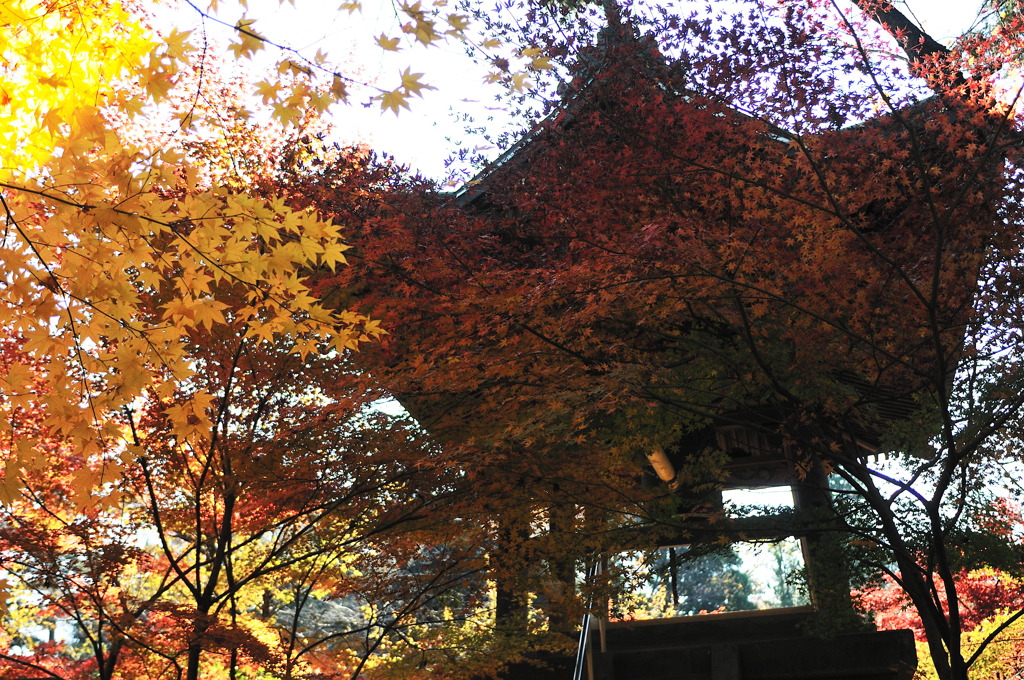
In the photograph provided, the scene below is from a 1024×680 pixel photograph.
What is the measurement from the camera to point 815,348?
6621mm

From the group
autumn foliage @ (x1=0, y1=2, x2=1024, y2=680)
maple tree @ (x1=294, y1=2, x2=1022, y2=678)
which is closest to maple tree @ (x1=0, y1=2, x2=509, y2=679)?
autumn foliage @ (x1=0, y1=2, x2=1024, y2=680)

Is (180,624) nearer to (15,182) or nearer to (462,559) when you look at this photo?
(462,559)

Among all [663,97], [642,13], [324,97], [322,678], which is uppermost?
[642,13]

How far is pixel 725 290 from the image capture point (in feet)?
20.6

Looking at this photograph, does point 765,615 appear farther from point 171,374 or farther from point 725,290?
point 171,374

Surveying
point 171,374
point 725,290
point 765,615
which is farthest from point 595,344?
point 765,615

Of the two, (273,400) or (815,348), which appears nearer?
(815,348)

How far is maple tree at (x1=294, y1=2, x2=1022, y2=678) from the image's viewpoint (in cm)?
627

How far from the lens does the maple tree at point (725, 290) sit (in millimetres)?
6266

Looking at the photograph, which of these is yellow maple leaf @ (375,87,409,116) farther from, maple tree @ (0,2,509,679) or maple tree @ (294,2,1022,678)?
maple tree @ (294,2,1022,678)

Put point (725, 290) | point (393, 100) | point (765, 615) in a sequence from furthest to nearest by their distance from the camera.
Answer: point (765, 615) < point (725, 290) < point (393, 100)

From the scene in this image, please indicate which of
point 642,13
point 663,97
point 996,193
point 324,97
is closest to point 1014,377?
point 996,193

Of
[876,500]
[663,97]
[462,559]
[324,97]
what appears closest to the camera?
[324,97]

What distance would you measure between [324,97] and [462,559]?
19.0ft
